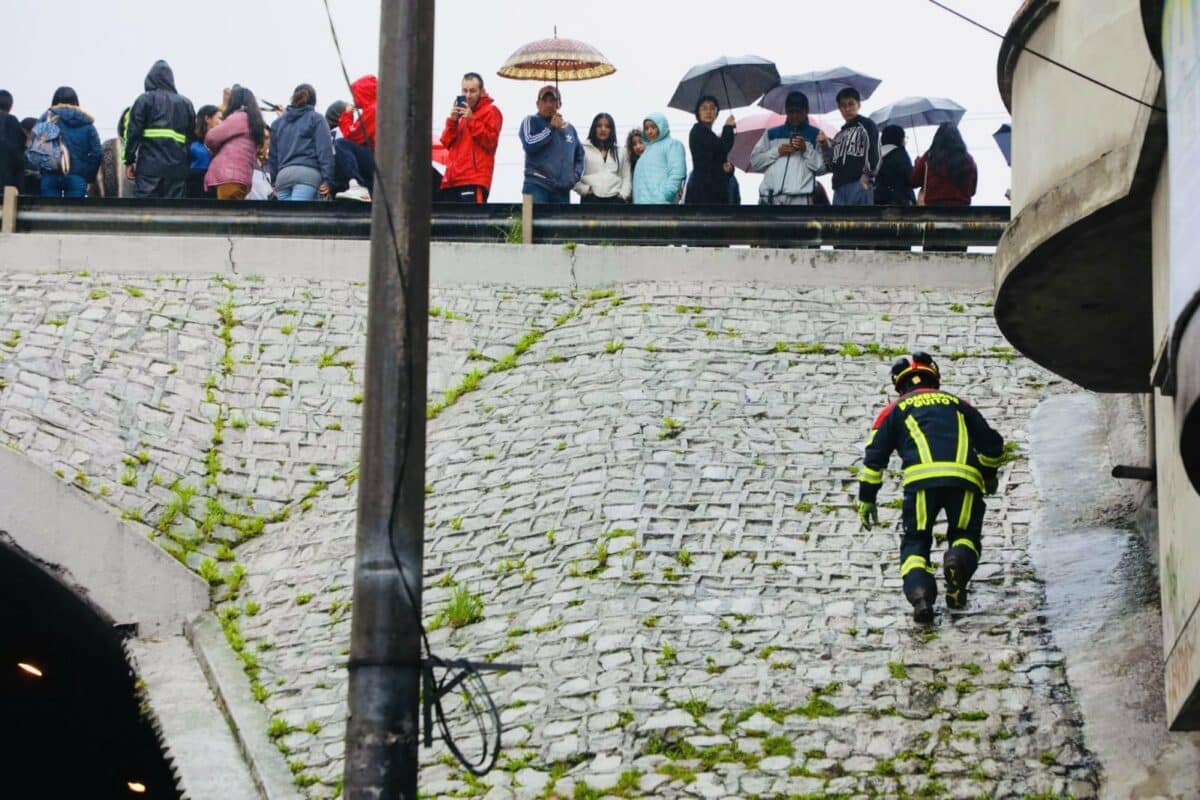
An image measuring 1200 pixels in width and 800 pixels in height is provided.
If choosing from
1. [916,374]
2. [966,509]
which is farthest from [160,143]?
[966,509]

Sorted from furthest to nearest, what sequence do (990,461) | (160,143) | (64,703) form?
(160,143), (64,703), (990,461)

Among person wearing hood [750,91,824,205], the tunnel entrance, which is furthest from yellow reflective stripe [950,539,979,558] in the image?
person wearing hood [750,91,824,205]

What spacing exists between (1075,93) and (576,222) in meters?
8.45

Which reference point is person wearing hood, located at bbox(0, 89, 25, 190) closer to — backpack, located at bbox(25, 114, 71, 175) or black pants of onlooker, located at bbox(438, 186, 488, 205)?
backpack, located at bbox(25, 114, 71, 175)

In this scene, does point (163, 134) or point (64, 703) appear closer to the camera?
point (64, 703)

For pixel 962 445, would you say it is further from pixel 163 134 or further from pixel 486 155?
pixel 163 134

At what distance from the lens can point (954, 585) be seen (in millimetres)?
13703

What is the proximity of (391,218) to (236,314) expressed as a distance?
10.7 metres

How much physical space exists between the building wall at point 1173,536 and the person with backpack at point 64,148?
13.5 metres

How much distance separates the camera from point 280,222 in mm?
20703

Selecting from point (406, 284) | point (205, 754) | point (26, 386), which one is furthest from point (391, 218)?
point (26, 386)

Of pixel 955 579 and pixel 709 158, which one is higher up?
pixel 709 158

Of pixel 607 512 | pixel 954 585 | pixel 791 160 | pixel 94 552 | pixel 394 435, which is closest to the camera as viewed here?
pixel 394 435

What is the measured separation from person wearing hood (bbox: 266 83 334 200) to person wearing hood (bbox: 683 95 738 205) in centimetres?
352
